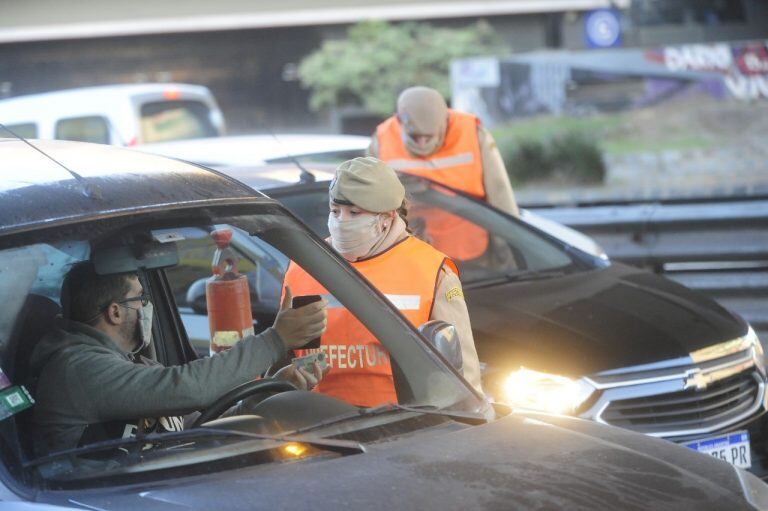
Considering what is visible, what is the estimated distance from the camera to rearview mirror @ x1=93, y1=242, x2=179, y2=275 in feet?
11.2

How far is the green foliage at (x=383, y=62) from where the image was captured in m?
35.3

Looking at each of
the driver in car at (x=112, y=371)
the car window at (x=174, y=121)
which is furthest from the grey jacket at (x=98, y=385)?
the car window at (x=174, y=121)

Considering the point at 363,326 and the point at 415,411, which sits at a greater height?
the point at 363,326

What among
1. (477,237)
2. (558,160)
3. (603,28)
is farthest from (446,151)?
(603,28)

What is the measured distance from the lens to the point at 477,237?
6.57 meters

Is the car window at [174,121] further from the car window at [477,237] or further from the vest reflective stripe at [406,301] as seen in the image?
the vest reflective stripe at [406,301]

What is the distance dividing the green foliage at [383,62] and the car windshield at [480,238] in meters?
28.1

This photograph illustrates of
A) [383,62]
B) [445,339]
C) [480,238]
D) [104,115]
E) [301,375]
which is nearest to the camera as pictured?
[445,339]

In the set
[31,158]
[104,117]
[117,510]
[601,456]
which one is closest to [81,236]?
[31,158]

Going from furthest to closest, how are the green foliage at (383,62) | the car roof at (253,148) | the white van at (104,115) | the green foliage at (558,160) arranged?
the green foliage at (383,62) < the green foliage at (558,160) < the white van at (104,115) < the car roof at (253,148)

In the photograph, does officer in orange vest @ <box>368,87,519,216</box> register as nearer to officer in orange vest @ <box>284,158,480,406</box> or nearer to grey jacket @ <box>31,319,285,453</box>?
officer in orange vest @ <box>284,158,480,406</box>

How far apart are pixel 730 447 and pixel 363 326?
2308 mm

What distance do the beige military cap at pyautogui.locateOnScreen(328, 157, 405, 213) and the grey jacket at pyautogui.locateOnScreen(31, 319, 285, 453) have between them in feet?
3.40

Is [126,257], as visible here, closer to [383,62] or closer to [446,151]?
[446,151]
